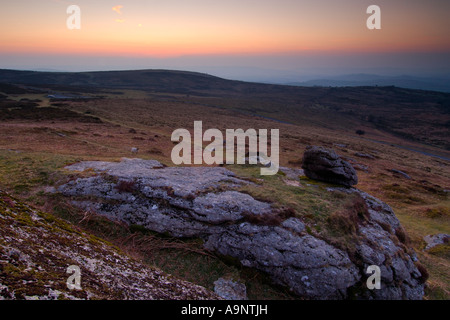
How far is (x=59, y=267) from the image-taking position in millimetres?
5707

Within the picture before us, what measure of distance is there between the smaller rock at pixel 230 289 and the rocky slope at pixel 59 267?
1.58 m

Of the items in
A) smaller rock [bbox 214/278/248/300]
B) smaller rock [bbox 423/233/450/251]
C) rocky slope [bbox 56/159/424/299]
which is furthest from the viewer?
smaller rock [bbox 423/233/450/251]

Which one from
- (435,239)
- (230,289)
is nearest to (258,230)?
(230,289)

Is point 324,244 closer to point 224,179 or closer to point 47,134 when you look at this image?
point 224,179

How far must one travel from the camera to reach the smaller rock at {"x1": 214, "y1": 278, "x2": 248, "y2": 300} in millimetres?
10133

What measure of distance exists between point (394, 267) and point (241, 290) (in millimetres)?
8449

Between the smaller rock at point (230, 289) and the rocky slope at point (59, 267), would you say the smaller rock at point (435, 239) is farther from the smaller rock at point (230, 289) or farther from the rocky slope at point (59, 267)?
the rocky slope at point (59, 267)

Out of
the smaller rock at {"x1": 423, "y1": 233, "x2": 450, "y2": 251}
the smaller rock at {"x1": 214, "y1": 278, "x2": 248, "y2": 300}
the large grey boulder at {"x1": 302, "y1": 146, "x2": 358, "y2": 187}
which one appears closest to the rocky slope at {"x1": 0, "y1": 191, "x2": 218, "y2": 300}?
the smaller rock at {"x1": 214, "y1": 278, "x2": 248, "y2": 300}

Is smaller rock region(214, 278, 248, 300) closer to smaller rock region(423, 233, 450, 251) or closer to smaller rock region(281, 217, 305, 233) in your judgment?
smaller rock region(281, 217, 305, 233)

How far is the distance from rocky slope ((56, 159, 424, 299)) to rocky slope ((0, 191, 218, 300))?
12.8ft

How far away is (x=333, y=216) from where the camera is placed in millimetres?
13734

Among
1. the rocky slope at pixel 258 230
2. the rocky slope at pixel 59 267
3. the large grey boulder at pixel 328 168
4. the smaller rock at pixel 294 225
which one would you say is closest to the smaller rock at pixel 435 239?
the rocky slope at pixel 258 230

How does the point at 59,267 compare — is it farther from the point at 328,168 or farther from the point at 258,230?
the point at 328,168
